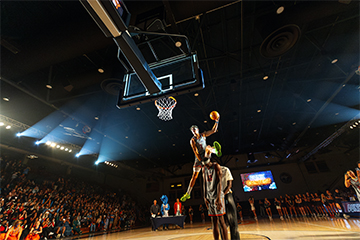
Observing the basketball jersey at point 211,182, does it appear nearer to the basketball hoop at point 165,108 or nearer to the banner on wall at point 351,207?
the basketball hoop at point 165,108

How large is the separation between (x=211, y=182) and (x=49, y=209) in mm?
11230

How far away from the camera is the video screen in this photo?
16.8 metres

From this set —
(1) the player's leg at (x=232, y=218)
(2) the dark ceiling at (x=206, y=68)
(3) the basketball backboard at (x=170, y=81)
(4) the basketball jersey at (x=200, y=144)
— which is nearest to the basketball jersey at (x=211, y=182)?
(4) the basketball jersey at (x=200, y=144)

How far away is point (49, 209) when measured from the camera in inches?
369

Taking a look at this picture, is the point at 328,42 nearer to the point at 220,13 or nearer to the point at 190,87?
the point at 220,13

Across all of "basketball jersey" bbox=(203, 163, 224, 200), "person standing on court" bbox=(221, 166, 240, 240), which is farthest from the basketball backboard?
"person standing on court" bbox=(221, 166, 240, 240)

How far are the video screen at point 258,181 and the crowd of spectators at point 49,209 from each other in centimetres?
1217

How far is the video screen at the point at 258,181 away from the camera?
1680 centimetres

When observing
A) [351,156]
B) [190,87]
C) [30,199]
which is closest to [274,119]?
[190,87]

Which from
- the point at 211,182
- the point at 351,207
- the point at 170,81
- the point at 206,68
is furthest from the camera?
the point at 351,207

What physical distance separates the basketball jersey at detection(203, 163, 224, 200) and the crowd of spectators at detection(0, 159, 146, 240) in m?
9.16

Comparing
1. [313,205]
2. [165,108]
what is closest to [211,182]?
[165,108]

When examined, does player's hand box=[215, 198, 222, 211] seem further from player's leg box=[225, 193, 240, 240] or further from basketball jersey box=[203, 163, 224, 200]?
player's leg box=[225, 193, 240, 240]

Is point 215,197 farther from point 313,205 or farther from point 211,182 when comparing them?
point 313,205
